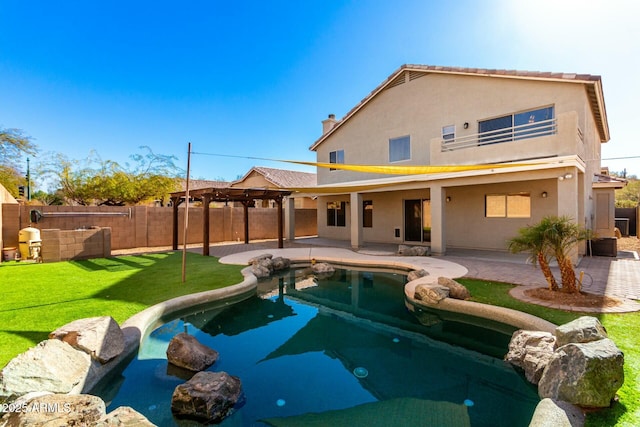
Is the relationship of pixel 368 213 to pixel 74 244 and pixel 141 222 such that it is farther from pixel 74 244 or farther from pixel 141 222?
pixel 74 244

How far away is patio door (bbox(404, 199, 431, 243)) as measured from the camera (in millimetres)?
14734

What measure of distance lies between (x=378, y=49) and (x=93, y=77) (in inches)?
555

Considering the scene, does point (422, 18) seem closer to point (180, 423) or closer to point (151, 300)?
point (151, 300)

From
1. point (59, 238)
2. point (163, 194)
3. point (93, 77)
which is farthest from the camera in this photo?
point (163, 194)

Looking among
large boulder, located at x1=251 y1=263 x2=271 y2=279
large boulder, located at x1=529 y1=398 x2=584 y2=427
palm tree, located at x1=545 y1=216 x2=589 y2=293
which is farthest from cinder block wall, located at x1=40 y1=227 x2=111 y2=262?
palm tree, located at x1=545 y1=216 x2=589 y2=293

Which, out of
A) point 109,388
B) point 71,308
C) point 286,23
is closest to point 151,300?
point 71,308

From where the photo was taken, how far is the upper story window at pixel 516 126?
429 inches

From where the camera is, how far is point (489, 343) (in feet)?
16.9

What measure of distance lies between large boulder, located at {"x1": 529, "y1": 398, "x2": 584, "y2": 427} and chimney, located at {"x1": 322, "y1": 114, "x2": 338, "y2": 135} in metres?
18.0

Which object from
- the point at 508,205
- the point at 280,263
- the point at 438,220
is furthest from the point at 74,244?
the point at 508,205

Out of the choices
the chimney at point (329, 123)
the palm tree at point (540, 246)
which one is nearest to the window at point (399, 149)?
the chimney at point (329, 123)

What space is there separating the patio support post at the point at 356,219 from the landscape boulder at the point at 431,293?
746 cm

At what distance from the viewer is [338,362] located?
4688mm

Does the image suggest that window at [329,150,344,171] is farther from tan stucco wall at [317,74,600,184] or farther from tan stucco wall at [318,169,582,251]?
tan stucco wall at [318,169,582,251]
